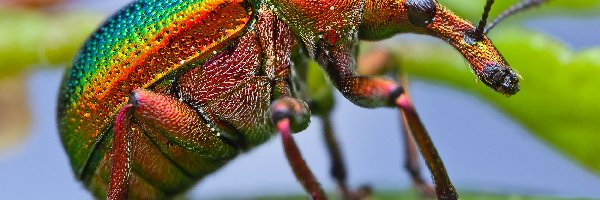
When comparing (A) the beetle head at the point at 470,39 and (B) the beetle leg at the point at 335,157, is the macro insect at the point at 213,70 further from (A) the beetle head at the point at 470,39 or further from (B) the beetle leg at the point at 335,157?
(B) the beetle leg at the point at 335,157

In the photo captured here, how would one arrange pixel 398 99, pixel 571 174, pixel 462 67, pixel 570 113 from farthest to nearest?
pixel 571 174 < pixel 462 67 < pixel 570 113 < pixel 398 99

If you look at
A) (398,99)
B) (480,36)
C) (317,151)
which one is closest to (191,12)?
(398,99)

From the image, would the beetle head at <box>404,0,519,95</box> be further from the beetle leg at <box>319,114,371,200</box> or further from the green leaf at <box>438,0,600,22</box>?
the beetle leg at <box>319,114,371,200</box>

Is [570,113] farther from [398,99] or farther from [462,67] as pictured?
[398,99]

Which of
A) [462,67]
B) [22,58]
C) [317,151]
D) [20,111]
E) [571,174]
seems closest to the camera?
[462,67]

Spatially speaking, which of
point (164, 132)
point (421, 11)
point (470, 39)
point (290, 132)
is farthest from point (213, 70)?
point (470, 39)

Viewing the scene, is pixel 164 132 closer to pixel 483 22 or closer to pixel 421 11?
pixel 421 11
